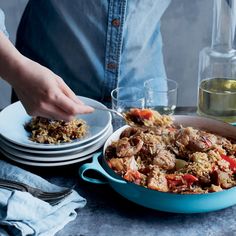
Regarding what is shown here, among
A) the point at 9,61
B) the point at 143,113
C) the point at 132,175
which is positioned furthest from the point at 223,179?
the point at 9,61

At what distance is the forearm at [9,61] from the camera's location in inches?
46.1

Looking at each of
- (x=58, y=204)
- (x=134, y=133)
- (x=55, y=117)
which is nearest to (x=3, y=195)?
(x=58, y=204)

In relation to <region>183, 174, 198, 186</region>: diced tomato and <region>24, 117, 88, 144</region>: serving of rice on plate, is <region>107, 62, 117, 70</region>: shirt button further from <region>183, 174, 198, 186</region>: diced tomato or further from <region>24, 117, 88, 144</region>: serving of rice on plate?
<region>183, 174, 198, 186</region>: diced tomato

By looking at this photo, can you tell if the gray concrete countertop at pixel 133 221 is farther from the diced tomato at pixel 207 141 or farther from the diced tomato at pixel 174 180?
the diced tomato at pixel 207 141

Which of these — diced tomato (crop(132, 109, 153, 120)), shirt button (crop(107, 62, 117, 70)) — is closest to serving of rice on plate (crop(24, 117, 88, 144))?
diced tomato (crop(132, 109, 153, 120))

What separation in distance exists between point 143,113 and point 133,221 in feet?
1.02

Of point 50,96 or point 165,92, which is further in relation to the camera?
point 165,92

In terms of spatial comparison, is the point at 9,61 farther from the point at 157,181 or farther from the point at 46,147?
the point at 157,181

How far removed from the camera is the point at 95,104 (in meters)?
1.39

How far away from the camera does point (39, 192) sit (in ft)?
3.60

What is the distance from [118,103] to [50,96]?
9.6 inches

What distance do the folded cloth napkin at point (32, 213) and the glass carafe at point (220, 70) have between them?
452 mm

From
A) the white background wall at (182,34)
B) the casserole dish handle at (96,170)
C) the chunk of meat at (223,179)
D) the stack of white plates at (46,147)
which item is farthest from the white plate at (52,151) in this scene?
the white background wall at (182,34)

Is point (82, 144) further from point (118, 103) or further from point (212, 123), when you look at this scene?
point (212, 123)
